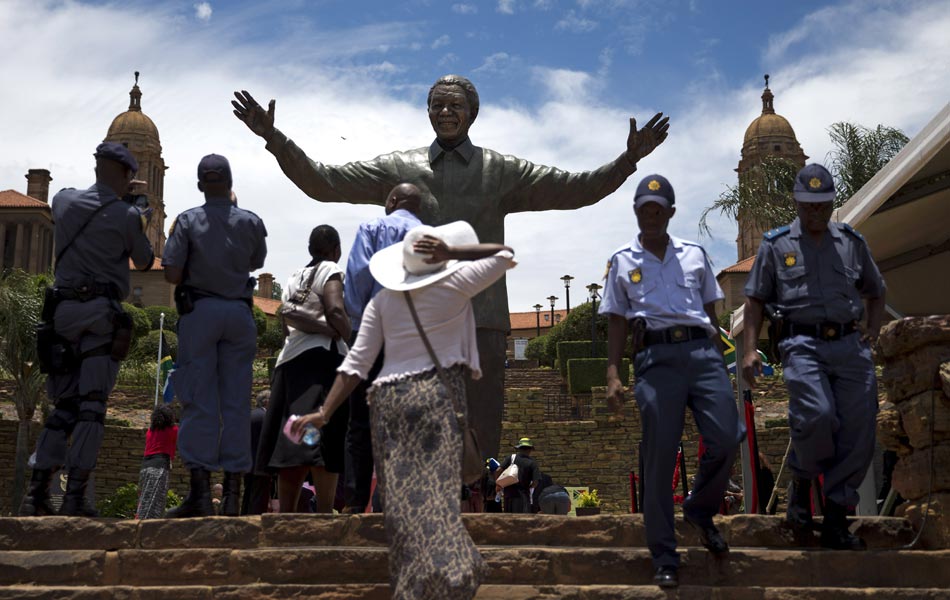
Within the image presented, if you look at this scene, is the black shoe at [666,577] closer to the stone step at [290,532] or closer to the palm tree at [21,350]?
the stone step at [290,532]

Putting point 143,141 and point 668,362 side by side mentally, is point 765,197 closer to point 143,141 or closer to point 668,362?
point 668,362

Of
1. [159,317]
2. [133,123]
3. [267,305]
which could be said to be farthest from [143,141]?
[159,317]

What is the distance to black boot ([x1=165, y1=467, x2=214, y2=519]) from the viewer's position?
5.18 metres

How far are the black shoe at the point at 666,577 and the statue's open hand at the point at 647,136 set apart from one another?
2.51 m

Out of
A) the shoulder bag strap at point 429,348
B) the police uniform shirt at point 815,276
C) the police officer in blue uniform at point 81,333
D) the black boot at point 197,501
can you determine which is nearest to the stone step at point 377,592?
the black boot at point 197,501

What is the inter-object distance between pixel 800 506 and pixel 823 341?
0.78 metres

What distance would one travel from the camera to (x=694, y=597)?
14.0ft

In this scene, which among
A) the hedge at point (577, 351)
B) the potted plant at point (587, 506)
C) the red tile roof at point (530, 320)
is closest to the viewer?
the potted plant at point (587, 506)

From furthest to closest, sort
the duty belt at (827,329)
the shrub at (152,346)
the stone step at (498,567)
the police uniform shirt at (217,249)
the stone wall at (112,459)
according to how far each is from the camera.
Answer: the shrub at (152,346) < the stone wall at (112,459) < the police uniform shirt at (217,249) < the duty belt at (827,329) < the stone step at (498,567)

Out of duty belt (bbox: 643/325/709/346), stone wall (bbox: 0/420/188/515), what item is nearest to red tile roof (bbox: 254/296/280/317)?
stone wall (bbox: 0/420/188/515)

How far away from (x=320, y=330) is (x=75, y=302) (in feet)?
3.96

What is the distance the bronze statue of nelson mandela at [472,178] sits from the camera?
579cm

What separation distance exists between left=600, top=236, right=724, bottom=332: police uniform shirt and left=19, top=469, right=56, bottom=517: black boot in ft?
9.23

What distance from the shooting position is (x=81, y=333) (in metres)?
5.22
